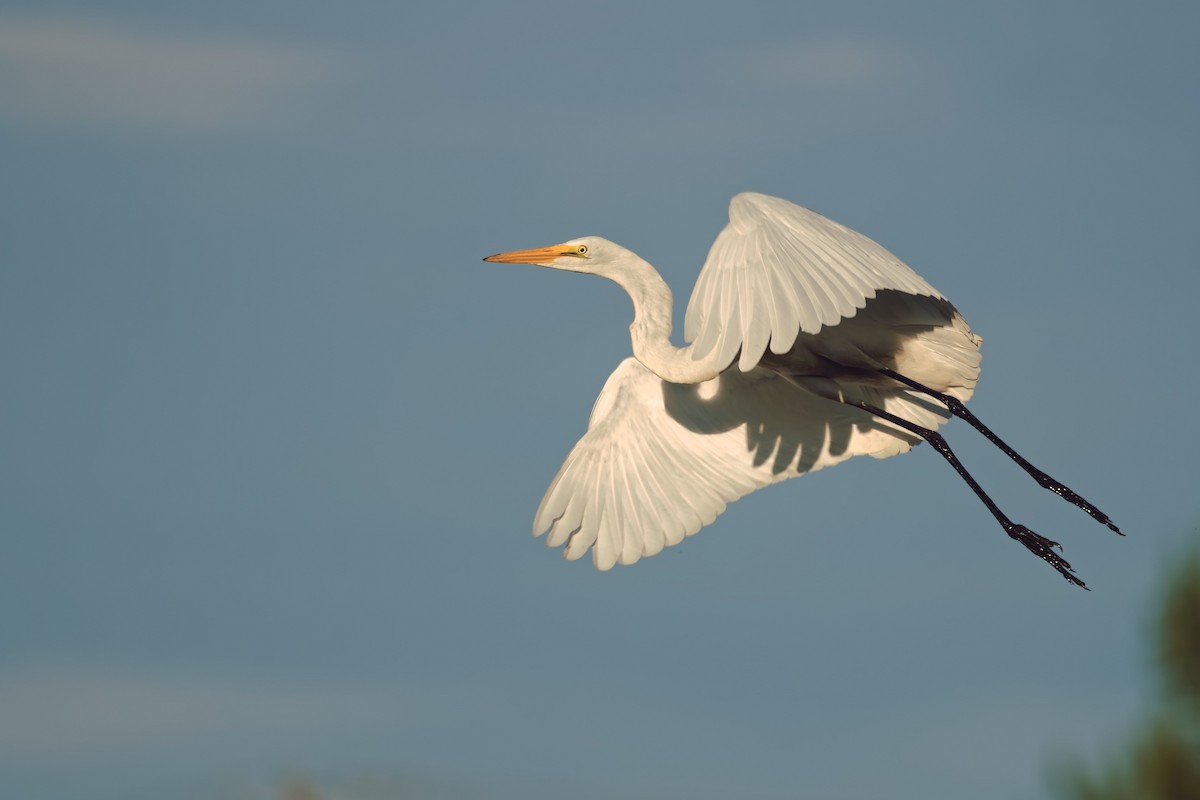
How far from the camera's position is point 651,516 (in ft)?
40.1

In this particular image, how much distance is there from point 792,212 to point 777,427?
9.50 ft

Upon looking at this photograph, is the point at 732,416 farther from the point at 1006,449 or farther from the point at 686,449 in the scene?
the point at 1006,449

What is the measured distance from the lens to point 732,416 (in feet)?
40.5

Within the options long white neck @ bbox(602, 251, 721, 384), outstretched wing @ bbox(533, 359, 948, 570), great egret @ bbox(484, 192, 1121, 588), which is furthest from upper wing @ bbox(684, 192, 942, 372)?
outstretched wing @ bbox(533, 359, 948, 570)

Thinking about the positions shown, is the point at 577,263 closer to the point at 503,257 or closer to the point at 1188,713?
the point at 503,257

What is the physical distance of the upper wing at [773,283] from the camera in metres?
8.77

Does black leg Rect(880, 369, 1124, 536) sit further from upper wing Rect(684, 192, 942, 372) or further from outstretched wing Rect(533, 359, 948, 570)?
upper wing Rect(684, 192, 942, 372)

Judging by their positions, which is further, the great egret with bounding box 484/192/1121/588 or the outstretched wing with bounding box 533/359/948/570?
the outstretched wing with bounding box 533/359/948/570

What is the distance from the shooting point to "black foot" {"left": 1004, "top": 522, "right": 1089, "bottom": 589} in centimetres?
1215

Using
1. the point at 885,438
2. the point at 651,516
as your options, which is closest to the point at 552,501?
the point at 651,516

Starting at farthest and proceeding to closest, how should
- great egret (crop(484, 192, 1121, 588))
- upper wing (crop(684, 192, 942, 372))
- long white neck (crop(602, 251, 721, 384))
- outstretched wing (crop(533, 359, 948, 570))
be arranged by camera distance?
outstretched wing (crop(533, 359, 948, 570)) → great egret (crop(484, 192, 1121, 588)) → long white neck (crop(602, 251, 721, 384)) → upper wing (crop(684, 192, 942, 372))

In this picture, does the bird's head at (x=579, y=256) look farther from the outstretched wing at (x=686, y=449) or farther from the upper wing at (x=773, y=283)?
the upper wing at (x=773, y=283)

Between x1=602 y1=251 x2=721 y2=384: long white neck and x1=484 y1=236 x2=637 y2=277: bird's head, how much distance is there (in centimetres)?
6

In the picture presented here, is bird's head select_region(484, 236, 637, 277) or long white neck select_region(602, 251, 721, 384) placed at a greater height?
bird's head select_region(484, 236, 637, 277)
